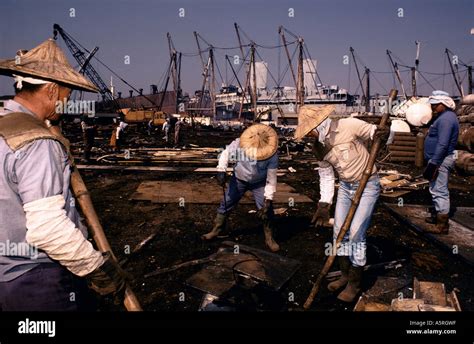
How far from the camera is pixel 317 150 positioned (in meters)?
3.99

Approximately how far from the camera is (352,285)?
3.78m

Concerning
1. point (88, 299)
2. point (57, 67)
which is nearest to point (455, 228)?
point (88, 299)

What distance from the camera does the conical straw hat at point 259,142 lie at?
16.1ft

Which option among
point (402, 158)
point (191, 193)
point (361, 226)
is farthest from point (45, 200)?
point (402, 158)

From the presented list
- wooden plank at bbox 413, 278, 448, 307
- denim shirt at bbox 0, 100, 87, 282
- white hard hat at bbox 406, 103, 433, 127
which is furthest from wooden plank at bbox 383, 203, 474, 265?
denim shirt at bbox 0, 100, 87, 282

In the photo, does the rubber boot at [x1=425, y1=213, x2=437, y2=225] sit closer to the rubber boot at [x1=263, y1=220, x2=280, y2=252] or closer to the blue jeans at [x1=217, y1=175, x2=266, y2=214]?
the rubber boot at [x1=263, y1=220, x2=280, y2=252]

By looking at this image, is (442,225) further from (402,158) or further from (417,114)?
(402,158)

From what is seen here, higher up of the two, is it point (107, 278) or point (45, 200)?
point (45, 200)

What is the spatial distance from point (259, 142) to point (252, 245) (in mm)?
1777

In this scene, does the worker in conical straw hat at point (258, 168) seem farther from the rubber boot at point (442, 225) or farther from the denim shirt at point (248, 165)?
the rubber boot at point (442, 225)

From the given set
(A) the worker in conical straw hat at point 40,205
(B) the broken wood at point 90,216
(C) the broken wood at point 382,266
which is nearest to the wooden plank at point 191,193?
(C) the broken wood at point 382,266

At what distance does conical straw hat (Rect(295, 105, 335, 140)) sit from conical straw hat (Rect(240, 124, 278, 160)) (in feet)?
3.80

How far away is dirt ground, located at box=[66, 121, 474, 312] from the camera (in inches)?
145

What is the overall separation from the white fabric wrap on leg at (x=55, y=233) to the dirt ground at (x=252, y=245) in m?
1.97
